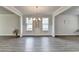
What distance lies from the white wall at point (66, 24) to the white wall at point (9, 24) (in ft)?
14.0

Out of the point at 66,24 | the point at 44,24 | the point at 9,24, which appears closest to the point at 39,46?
the point at 44,24

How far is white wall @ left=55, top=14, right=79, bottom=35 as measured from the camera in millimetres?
12359

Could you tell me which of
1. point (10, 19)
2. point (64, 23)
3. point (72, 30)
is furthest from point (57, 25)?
point (10, 19)

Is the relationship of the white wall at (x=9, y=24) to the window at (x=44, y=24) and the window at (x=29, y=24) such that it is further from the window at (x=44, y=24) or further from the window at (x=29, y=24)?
the window at (x=44, y=24)

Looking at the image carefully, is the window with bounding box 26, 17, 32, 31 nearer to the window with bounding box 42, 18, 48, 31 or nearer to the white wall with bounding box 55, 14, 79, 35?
the window with bounding box 42, 18, 48, 31

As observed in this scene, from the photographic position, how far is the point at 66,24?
1241 cm

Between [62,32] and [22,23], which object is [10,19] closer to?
[22,23]

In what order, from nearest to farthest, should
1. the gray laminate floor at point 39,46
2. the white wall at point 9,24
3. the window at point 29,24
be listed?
the gray laminate floor at point 39,46 → the white wall at point 9,24 → the window at point 29,24

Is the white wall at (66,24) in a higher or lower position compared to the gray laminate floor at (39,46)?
higher

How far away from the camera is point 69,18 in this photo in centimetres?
1235

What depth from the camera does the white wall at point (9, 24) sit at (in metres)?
12.0

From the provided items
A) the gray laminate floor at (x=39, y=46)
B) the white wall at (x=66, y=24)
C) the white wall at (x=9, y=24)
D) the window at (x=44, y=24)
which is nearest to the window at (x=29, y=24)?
the white wall at (x=9, y=24)

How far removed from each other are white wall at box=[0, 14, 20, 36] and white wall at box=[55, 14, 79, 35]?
4275mm
